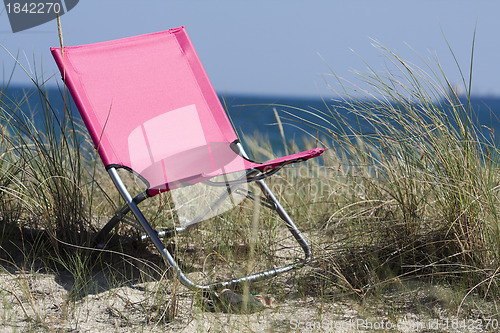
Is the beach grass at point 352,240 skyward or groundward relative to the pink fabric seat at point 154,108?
groundward

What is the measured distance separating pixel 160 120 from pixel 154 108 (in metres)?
0.07

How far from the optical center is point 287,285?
2.40 metres

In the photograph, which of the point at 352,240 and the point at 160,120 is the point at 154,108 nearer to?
the point at 160,120

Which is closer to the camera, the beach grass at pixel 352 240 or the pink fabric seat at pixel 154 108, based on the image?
the beach grass at pixel 352 240

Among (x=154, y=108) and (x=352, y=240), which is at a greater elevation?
(x=154, y=108)

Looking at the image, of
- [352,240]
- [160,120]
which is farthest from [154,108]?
[352,240]

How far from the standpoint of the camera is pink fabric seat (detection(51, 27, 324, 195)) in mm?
2490

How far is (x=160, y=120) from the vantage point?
2801 mm

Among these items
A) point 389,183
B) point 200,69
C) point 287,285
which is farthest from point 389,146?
point 200,69

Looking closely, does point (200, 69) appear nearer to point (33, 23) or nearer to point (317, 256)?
point (33, 23)

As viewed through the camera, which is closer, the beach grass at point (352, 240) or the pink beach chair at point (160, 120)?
the beach grass at point (352, 240)

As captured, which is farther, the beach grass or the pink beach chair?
the pink beach chair

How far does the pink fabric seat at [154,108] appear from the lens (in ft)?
8.17

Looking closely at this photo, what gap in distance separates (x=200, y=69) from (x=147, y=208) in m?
0.83
